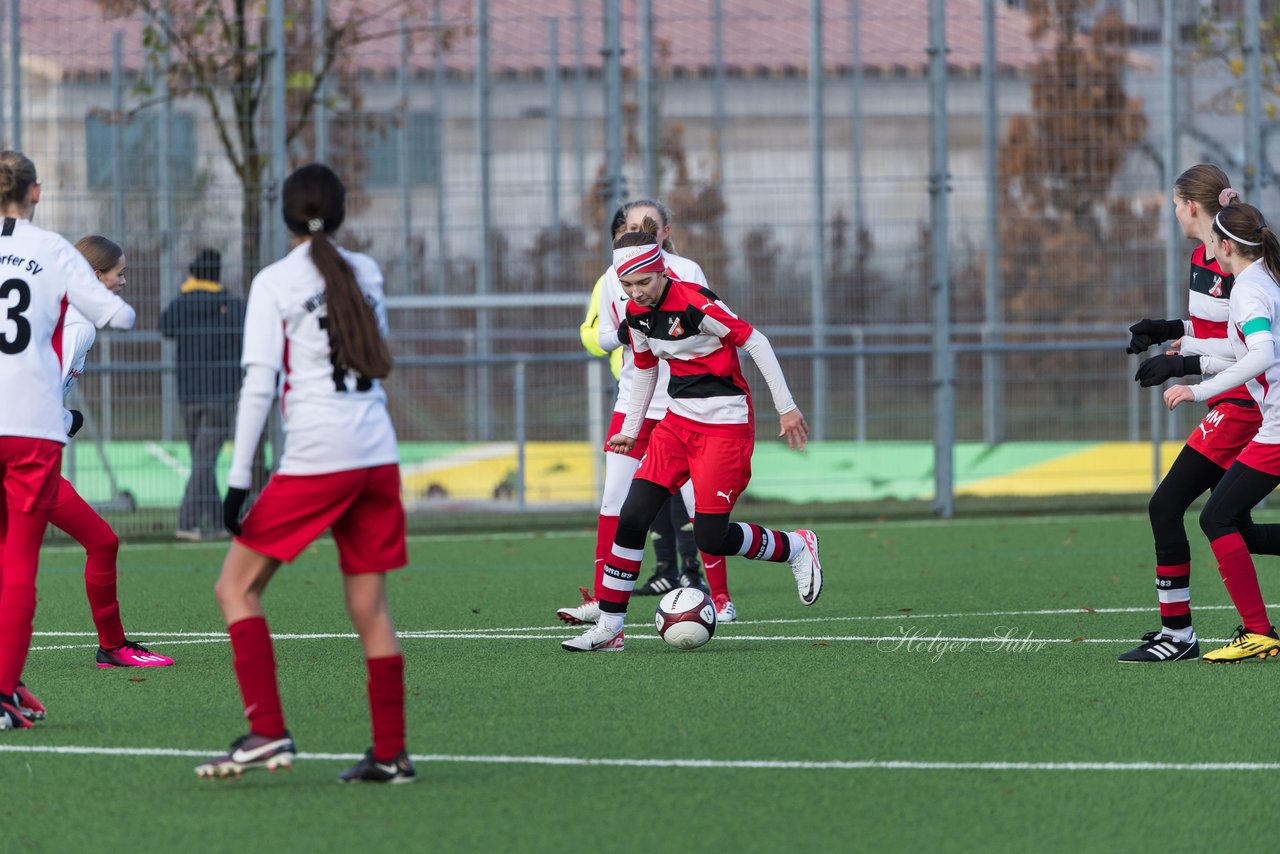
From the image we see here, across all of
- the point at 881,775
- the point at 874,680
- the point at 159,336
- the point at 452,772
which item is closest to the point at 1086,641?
the point at 874,680

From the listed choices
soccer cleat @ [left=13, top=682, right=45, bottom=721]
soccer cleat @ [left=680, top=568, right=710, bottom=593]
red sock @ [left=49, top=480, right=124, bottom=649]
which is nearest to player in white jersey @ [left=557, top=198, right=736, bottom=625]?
soccer cleat @ [left=680, top=568, right=710, bottom=593]

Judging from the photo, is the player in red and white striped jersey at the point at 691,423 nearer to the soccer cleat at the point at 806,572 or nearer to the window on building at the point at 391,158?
the soccer cleat at the point at 806,572

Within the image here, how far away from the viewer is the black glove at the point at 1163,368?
7.00 m

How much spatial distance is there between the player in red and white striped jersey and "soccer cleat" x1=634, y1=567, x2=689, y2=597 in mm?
2004

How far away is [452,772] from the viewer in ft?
18.2

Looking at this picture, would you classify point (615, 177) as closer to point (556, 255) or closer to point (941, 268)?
point (556, 255)

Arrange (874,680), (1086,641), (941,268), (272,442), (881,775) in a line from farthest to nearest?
1. (941,268)
2. (272,442)
3. (1086,641)
4. (874,680)
5. (881,775)

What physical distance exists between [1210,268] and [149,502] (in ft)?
30.5

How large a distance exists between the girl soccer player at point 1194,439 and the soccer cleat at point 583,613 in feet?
8.37

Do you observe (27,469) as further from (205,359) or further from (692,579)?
(205,359)

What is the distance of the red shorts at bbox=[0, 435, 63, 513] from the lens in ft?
20.5

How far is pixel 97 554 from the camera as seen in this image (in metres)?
7.68

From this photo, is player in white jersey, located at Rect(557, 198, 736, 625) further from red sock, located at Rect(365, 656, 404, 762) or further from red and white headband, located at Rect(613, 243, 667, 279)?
red sock, located at Rect(365, 656, 404, 762)

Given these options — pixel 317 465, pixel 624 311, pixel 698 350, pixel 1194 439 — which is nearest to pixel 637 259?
pixel 698 350
